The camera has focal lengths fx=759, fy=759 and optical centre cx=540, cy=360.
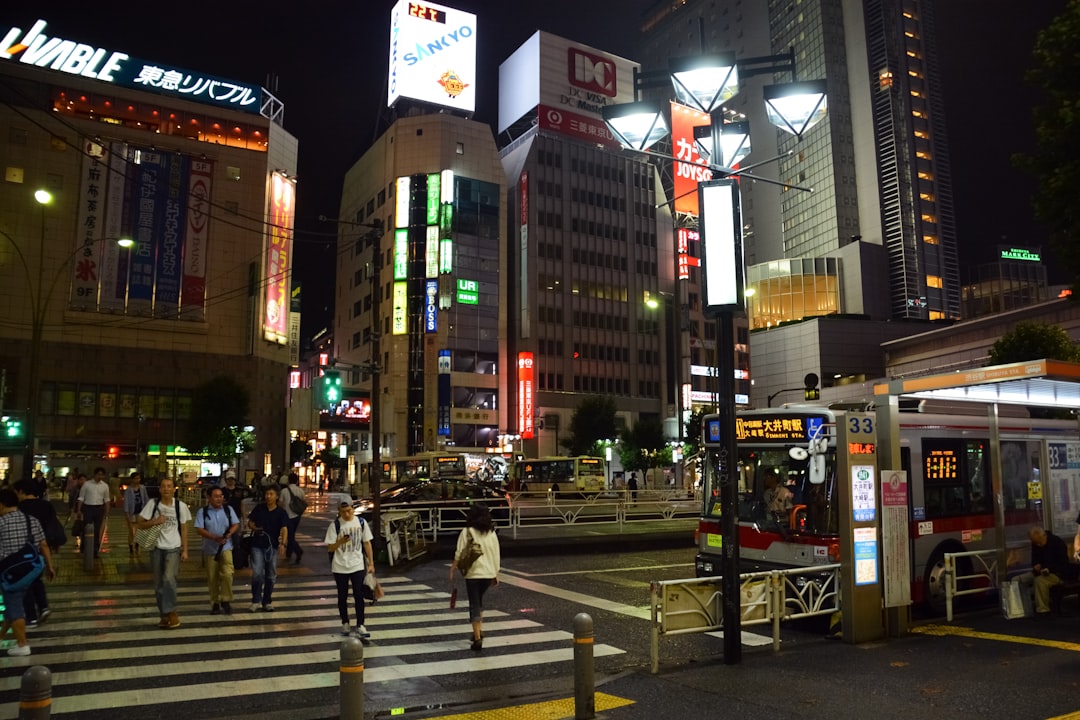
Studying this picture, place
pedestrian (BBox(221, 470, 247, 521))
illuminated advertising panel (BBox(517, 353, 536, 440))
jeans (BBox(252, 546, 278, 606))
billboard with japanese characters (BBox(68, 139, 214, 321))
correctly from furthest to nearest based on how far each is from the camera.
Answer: illuminated advertising panel (BBox(517, 353, 536, 440)) → billboard with japanese characters (BBox(68, 139, 214, 321)) → pedestrian (BBox(221, 470, 247, 521)) → jeans (BBox(252, 546, 278, 606))

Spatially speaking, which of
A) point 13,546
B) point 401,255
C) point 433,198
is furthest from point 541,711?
point 433,198

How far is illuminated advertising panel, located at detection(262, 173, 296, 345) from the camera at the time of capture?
6562 cm

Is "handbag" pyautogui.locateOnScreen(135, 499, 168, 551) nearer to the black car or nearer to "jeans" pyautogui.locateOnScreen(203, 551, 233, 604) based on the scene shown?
"jeans" pyautogui.locateOnScreen(203, 551, 233, 604)

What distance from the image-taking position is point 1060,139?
12.3m

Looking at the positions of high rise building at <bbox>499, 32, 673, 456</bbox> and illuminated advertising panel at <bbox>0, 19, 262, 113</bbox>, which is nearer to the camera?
illuminated advertising panel at <bbox>0, 19, 262, 113</bbox>

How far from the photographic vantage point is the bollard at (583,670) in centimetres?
629

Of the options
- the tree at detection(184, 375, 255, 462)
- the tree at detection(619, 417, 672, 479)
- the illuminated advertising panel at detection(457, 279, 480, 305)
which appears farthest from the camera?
the illuminated advertising panel at detection(457, 279, 480, 305)

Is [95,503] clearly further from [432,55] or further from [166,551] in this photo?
[432,55]

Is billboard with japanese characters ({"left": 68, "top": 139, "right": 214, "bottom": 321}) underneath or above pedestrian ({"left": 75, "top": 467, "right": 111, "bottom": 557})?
above

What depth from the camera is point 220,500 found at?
37.0ft

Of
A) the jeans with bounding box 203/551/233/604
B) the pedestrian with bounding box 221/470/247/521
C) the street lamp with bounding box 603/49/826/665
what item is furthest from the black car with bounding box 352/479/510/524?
the street lamp with bounding box 603/49/826/665

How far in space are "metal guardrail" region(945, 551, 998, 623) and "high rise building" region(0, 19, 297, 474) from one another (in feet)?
189

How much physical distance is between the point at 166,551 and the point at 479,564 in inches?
176

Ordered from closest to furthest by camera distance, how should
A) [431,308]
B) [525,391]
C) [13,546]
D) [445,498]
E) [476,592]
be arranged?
[13,546] < [476,592] < [445,498] < [431,308] < [525,391]
